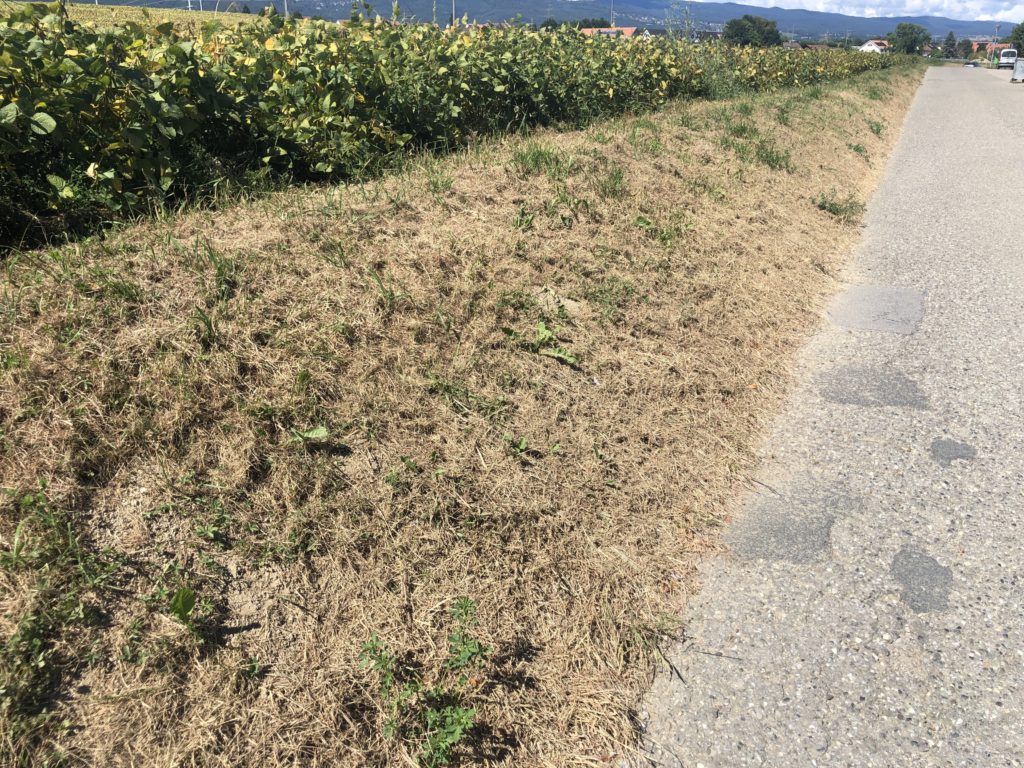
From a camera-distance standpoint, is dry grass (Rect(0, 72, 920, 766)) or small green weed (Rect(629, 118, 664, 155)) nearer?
dry grass (Rect(0, 72, 920, 766))

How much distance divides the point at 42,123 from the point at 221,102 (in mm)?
1220

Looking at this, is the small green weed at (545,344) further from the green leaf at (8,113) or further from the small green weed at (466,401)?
the green leaf at (8,113)

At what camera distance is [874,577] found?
9.53 ft

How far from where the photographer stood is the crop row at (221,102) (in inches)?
139

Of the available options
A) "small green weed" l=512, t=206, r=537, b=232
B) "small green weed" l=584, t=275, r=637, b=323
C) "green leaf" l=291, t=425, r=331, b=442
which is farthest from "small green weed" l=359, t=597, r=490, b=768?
"small green weed" l=512, t=206, r=537, b=232

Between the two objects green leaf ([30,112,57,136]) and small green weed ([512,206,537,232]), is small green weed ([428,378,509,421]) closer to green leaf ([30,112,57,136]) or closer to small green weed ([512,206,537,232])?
small green weed ([512,206,537,232])

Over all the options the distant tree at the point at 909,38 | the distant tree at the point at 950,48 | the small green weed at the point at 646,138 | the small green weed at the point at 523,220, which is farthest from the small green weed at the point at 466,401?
the distant tree at the point at 950,48

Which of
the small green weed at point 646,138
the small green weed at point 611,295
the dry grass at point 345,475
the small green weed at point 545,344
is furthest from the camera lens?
the small green weed at point 646,138

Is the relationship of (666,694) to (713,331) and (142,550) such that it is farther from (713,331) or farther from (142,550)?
(713,331)

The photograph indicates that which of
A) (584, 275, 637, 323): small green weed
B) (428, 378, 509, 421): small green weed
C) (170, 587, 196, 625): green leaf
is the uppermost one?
(584, 275, 637, 323): small green weed

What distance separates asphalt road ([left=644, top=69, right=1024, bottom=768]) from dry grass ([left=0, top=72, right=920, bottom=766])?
0.22 meters

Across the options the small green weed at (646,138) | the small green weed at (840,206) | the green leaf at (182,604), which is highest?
the small green weed at (646,138)

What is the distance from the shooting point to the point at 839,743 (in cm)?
227

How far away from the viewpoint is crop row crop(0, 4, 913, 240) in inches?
139
